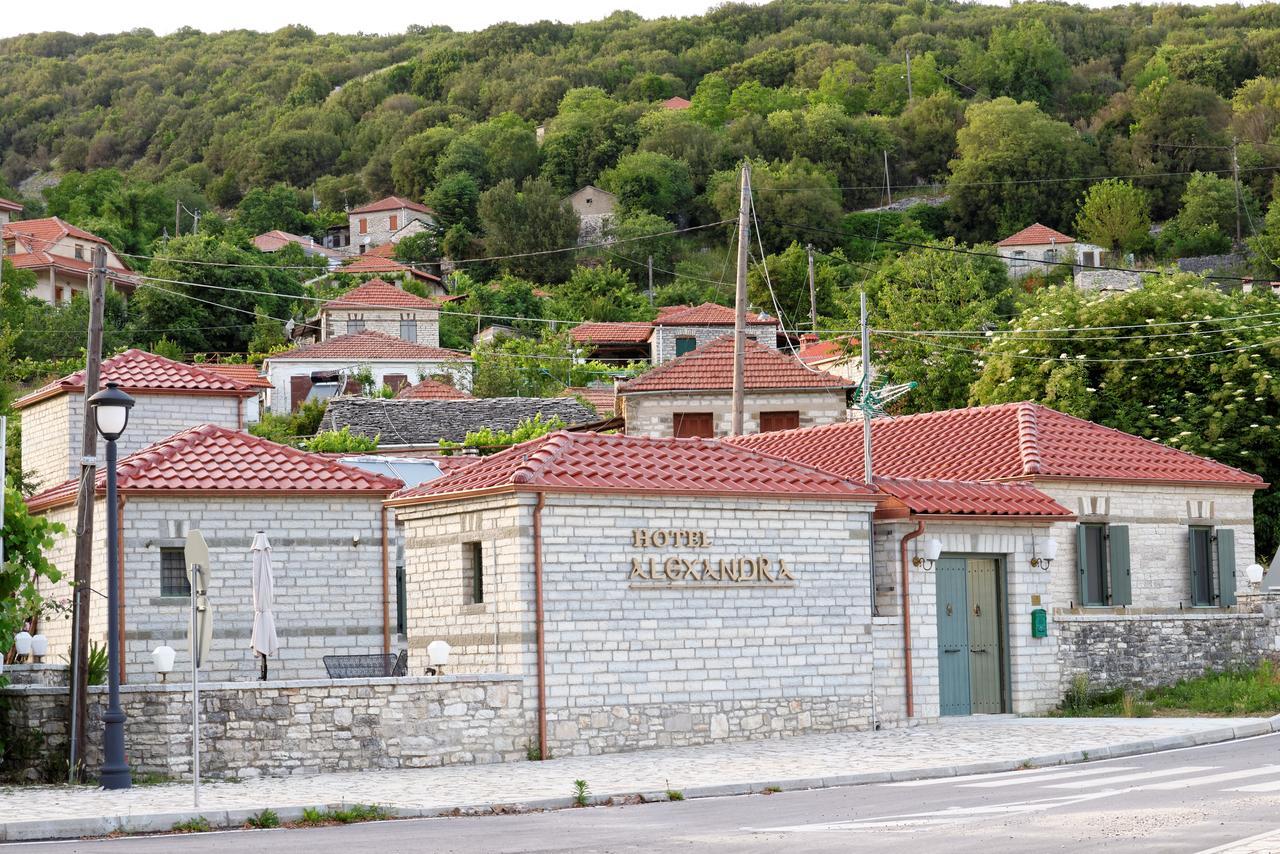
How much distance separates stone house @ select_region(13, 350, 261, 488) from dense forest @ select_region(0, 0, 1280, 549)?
1487 centimetres

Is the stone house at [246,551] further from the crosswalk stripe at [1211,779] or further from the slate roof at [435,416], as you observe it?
the slate roof at [435,416]

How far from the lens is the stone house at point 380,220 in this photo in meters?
142

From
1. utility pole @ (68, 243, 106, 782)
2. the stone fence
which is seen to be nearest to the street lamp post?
the stone fence

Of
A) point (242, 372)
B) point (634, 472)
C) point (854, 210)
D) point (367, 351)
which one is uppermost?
point (854, 210)

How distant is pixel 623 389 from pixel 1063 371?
13.6m

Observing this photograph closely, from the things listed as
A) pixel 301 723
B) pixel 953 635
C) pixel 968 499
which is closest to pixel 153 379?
pixel 301 723

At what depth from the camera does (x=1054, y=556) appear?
26641mm

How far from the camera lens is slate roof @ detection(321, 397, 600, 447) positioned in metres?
52.6

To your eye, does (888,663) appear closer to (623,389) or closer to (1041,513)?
(1041,513)

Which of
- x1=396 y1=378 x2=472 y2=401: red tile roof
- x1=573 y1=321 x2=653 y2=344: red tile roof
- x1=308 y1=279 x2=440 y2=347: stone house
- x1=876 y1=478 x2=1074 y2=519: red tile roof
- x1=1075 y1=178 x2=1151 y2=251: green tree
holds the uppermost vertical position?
x1=1075 y1=178 x2=1151 y2=251: green tree

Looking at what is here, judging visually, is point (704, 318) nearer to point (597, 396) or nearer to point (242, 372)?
point (597, 396)

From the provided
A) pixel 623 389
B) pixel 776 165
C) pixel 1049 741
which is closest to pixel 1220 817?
pixel 1049 741

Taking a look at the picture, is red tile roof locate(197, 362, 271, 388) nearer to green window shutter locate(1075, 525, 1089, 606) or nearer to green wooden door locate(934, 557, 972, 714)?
green window shutter locate(1075, 525, 1089, 606)

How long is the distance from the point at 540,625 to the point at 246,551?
17.5 ft
